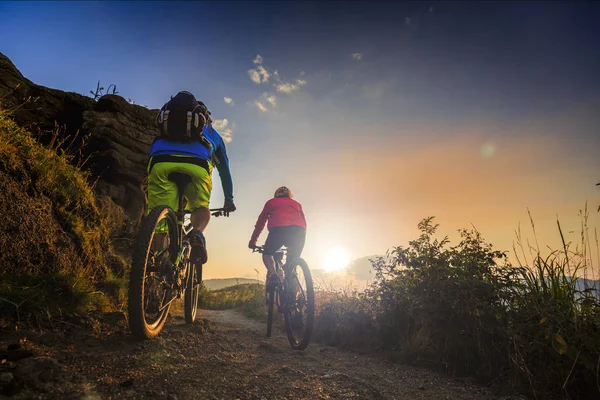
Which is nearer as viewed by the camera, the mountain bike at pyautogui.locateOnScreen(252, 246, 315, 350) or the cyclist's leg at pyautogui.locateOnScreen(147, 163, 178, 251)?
the cyclist's leg at pyautogui.locateOnScreen(147, 163, 178, 251)

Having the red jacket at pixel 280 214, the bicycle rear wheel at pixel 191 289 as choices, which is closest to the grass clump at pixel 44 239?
the bicycle rear wheel at pixel 191 289

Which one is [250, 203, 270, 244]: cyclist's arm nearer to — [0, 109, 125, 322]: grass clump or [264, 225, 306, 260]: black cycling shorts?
[264, 225, 306, 260]: black cycling shorts

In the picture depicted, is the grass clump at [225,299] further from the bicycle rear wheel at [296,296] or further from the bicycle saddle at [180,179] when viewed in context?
the bicycle saddle at [180,179]

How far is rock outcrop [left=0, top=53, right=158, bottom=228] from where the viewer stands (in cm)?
687

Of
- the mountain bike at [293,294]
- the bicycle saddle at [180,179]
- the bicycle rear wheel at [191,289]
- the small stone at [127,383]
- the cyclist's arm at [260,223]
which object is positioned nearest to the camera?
the small stone at [127,383]

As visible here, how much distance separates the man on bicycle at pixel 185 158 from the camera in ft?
11.9

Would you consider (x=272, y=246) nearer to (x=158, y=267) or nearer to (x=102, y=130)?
(x=158, y=267)

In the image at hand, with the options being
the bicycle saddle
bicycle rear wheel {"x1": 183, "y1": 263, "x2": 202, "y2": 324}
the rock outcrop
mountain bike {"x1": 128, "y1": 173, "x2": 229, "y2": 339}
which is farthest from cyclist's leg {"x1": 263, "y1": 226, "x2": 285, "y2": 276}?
the rock outcrop

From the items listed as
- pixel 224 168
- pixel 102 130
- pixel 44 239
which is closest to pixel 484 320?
pixel 224 168

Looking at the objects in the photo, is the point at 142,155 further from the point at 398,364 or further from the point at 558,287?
the point at 558,287

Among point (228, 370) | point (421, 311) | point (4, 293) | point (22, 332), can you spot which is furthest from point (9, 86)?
point (421, 311)

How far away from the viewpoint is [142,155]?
842 cm

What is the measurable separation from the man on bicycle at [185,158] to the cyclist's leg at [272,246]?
74.8 inches

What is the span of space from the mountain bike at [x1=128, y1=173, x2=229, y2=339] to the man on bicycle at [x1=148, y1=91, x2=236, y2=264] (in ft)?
0.39
